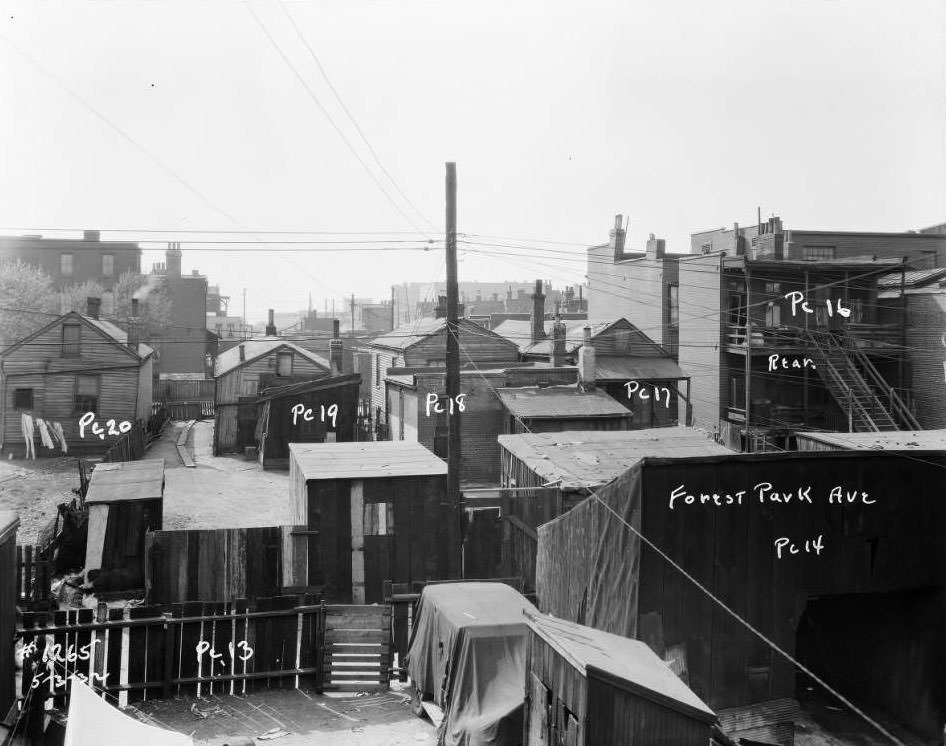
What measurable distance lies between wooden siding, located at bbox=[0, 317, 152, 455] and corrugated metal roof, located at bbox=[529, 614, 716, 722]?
118 feet

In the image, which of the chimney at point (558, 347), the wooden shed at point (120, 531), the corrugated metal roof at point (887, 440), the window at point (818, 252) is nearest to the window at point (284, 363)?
the chimney at point (558, 347)

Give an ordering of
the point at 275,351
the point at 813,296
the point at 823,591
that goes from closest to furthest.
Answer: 1. the point at 823,591
2. the point at 813,296
3. the point at 275,351

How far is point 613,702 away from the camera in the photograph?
840 cm

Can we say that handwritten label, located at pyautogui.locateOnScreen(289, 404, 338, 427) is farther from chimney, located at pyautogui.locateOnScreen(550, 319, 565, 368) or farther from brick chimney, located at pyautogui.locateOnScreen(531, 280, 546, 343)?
brick chimney, located at pyautogui.locateOnScreen(531, 280, 546, 343)

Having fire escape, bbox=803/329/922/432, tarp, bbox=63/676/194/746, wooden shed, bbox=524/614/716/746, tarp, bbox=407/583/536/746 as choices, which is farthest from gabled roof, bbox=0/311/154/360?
wooden shed, bbox=524/614/716/746

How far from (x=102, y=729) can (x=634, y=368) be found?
3266 cm

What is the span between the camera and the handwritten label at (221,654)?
1389 centimetres

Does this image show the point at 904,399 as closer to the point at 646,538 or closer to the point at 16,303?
the point at 646,538

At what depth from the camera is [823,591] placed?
13.2 m

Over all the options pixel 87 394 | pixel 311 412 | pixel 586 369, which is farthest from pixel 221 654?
pixel 87 394

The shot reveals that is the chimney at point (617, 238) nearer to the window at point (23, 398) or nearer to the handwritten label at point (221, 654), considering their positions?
the window at point (23, 398)

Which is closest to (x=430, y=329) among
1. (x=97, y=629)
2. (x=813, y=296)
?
(x=813, y=296)

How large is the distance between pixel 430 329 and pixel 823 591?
107ft

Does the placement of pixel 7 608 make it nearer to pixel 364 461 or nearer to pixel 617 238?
pixel 364 461
